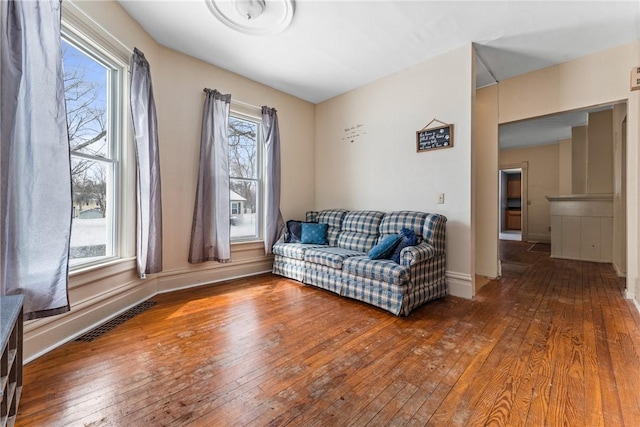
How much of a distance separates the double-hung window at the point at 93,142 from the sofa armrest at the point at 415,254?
2820mm

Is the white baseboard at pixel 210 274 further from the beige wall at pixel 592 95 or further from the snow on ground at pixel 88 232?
the beige wall at pixel 592 95

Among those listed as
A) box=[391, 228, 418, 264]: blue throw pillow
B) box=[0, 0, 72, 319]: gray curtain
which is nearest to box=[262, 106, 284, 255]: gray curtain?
box=[391, 228, 418, 264]: blue throw pillow

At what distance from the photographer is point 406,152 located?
367 cm

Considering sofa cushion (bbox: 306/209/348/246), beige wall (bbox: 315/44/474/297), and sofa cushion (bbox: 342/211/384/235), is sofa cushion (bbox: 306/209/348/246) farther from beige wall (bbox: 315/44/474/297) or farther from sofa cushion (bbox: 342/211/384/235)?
beige wall (bbox: 315/44/474/297)

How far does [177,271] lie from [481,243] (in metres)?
4.13

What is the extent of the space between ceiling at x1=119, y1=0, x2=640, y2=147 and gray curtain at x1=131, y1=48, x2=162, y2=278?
1.97ft

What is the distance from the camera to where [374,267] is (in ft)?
9.00

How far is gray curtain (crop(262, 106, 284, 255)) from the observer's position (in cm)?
409

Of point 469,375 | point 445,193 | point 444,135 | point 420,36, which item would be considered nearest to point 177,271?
point 469,375

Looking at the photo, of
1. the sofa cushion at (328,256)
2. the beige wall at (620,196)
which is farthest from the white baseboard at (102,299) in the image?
the beige wall at (620,196)

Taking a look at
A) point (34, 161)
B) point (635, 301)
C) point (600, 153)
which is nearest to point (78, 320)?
point (34, 161)

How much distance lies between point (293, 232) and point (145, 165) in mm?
2110

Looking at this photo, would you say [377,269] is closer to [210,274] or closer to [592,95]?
[210,274]

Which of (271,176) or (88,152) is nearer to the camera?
(88,152)
